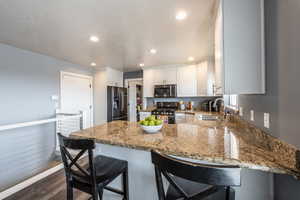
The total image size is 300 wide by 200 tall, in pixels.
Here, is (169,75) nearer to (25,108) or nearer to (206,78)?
(206,78)

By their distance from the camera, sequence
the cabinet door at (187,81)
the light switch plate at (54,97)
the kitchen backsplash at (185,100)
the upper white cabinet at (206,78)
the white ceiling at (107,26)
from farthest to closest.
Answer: the kitchen backsplash at (185,100) → the cabinet door at (187,81) → the upper white cabinet at (206,78) → the light switch plate at (54,97) → the white ceiling at (107,26)

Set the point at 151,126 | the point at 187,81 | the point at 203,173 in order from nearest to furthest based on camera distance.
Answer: the point at 203,173 → the point at 151,126 → the point at 187,81

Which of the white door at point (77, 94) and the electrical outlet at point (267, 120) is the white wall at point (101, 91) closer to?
the white door at point (77, 94)

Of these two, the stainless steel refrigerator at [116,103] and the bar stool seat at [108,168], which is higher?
the stainless steel refrigerator at [116,103]

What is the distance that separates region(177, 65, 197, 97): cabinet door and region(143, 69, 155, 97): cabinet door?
2.70 feet

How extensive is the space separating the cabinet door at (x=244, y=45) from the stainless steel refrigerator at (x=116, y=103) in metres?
3.62

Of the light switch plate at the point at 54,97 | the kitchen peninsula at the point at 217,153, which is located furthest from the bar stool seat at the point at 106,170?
the light switch plate at the point at 54,97

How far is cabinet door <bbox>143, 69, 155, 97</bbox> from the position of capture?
13.9ft

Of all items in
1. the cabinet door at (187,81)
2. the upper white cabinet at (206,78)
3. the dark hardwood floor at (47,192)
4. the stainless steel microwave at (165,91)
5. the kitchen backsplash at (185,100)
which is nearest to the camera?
the dark hardwood floor at (47,192)

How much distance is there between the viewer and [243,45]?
1085 millimetres

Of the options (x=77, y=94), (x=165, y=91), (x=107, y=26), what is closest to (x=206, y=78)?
(x=165, y=91)

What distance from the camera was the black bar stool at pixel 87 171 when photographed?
97cm

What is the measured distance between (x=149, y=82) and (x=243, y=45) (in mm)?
3281

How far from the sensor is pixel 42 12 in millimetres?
1586
